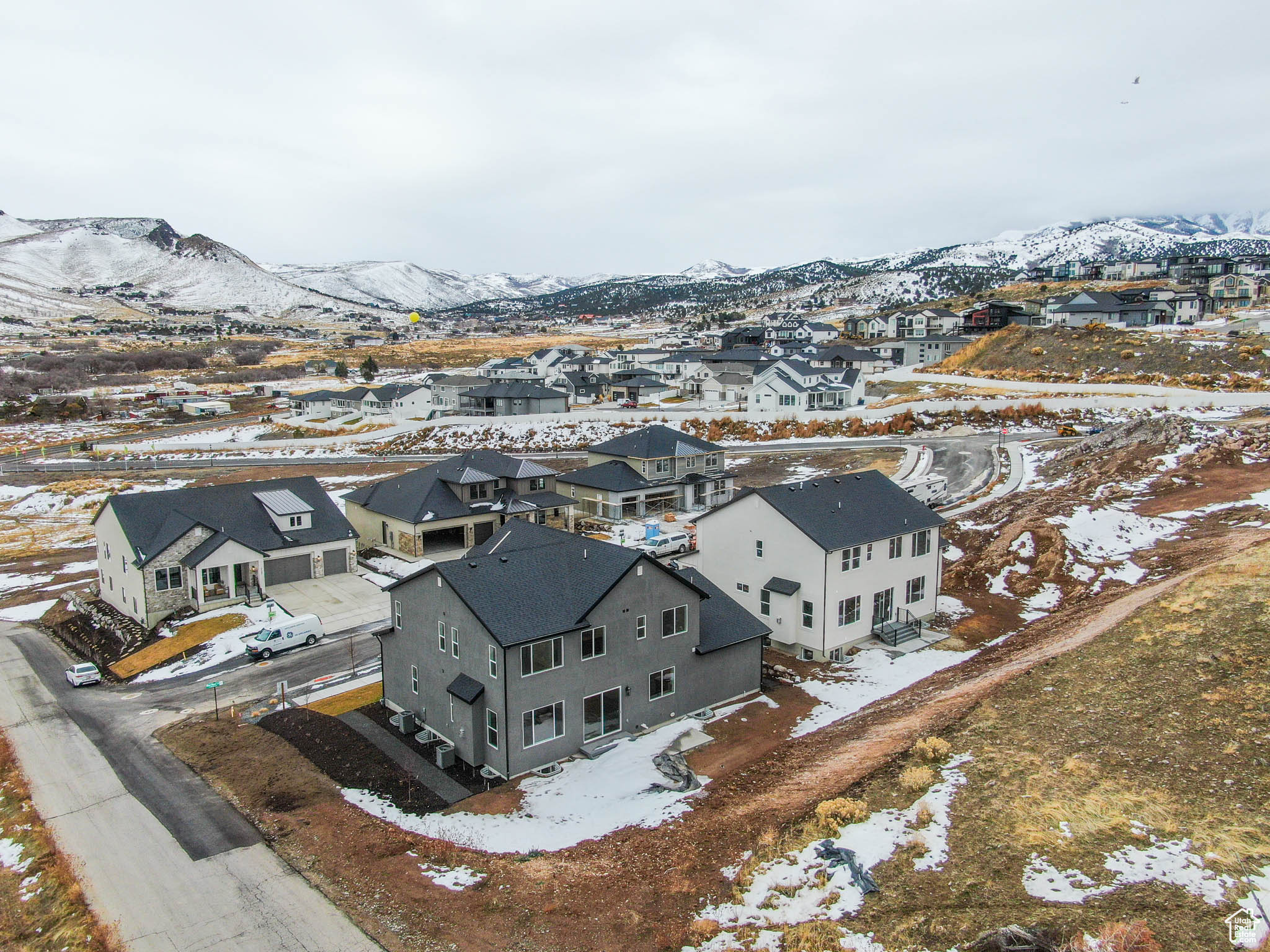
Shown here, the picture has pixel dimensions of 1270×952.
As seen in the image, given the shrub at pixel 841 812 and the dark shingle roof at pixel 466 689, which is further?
the dark shingle roof at pixel 466 689

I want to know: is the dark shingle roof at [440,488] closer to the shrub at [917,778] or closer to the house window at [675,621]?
the house window at [675,621]

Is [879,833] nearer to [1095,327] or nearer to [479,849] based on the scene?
[479,849]

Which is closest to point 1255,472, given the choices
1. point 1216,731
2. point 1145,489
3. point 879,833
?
point 1145,489

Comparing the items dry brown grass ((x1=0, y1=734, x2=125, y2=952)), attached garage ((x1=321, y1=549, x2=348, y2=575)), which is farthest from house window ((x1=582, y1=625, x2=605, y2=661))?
attached garage ((x1=321, y1=549, x2=348, y2=575))

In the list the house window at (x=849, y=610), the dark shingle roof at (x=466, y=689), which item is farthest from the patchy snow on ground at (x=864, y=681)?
the dark shingle roof at (x=466, y=689)

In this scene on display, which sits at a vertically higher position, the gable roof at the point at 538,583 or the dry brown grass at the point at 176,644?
the gable roof at the point at 538,583
